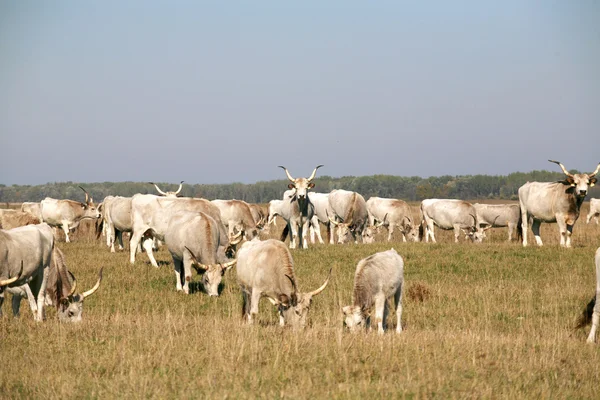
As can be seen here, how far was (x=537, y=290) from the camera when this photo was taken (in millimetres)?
16141

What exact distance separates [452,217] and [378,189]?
109 m

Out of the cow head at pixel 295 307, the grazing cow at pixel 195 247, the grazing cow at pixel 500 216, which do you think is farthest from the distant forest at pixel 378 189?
the cow head at pixel 295 307

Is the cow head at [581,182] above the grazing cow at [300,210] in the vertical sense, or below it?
above

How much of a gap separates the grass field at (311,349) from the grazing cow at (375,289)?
0.47 meters

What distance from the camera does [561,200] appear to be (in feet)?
79.3

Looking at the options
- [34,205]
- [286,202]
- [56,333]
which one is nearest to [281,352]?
[56,333]

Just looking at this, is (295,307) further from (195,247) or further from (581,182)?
(581,182)

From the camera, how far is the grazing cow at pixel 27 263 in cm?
1236

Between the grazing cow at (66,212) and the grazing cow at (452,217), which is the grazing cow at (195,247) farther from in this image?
the grazing cow at (452,217)

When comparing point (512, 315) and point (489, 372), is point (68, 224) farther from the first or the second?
point (489, 372)

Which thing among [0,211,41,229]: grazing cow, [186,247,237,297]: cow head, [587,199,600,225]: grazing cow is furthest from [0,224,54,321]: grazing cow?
[587,199,600,225]: grazing cow

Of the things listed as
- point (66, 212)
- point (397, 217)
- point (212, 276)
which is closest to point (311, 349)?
point (212, 276)

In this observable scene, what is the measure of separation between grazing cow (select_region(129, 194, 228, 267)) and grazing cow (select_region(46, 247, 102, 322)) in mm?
6634

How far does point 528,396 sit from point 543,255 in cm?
1393
